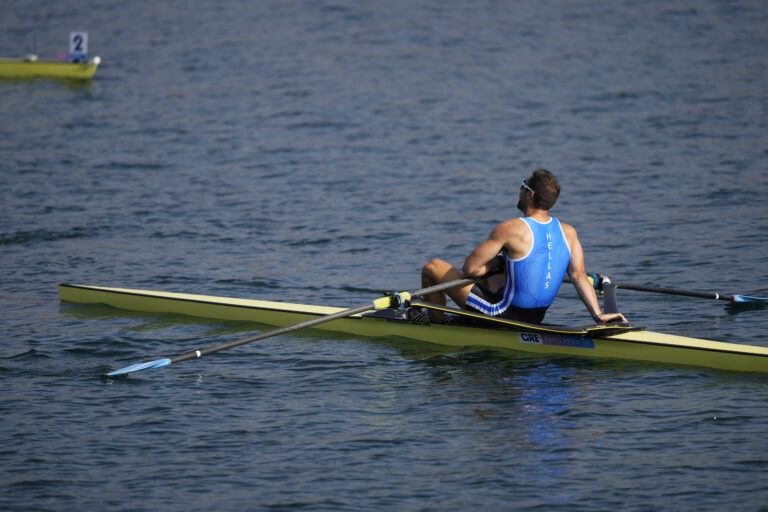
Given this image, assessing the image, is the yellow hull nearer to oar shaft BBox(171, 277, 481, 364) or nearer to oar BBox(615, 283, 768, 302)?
oar shaft BBox(171, 277, 481, 364)

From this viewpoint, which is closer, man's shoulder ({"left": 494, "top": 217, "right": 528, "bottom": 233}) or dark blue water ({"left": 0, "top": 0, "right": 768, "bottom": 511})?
dark blue water ({"left": 0, "top": 0, "right": 768, "bottom": 511})

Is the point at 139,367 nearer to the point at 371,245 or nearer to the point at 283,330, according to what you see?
the point at 283,330

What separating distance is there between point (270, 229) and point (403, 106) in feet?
36.2

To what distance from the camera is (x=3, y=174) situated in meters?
20.1

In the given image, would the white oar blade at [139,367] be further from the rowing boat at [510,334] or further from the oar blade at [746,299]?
the oar blade at [746,299]

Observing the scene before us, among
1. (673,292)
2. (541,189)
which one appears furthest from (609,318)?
(673,292)

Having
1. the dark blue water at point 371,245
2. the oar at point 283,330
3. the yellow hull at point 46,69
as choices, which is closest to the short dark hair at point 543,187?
the oar at point 283,330

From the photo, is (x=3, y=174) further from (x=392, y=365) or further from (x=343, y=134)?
(x=392, y=365)

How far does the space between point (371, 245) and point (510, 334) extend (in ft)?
19.2

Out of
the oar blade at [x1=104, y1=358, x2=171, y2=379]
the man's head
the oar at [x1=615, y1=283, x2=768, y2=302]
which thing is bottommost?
the oar blade at [x1=104, y1=358, x2=171, y2=379]

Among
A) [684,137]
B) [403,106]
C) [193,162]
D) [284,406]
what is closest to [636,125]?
[684,137]

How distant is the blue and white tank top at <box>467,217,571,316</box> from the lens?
9016 mm

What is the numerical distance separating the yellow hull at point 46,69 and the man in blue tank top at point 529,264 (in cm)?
2316

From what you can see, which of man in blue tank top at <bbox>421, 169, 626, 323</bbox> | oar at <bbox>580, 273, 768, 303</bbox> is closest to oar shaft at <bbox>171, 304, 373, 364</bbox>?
man in blue tank top at <bbox>421, 169, 626, 323</bbox>
